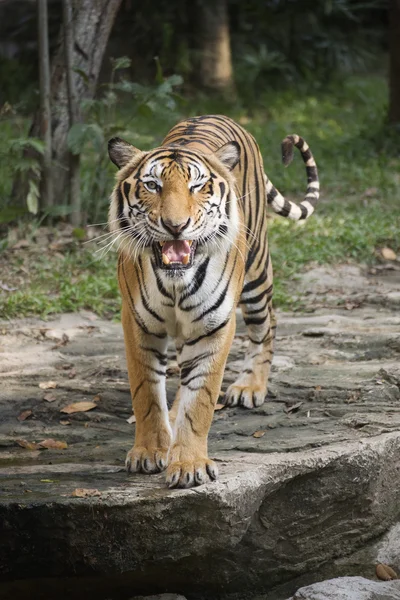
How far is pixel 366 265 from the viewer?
753 cm

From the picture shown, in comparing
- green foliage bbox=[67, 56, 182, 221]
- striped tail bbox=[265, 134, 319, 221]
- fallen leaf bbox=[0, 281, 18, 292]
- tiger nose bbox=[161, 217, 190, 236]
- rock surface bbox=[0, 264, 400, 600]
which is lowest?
rock surface bbox=[0, 264, 400, 600]

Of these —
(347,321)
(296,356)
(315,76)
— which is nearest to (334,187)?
(347,321)

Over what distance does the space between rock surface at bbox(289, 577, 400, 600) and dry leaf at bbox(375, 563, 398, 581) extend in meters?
0.31

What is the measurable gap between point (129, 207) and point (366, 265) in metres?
3.93

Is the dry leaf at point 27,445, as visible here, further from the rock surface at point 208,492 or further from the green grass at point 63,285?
the green grass at point 63,285

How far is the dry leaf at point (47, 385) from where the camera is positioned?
5.21 metres

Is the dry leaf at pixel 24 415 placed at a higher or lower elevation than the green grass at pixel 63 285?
lower

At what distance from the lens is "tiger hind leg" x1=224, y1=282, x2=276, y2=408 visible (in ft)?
16.7

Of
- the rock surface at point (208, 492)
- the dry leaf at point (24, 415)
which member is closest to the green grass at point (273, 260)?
the rock surface at point (208, 492)

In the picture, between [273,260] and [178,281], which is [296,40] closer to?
[273,260]

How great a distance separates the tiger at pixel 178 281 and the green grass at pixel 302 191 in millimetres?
2449

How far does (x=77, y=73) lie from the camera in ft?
24.8

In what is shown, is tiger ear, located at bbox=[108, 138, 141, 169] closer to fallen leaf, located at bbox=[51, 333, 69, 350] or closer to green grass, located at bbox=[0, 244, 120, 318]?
fallen leaf, located at bbox=[51, 333, 69, 350]

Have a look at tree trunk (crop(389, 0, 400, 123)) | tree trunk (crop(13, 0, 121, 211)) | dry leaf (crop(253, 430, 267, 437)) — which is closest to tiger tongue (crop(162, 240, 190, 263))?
dry leaf (crop(253, 430, 267, 437))
